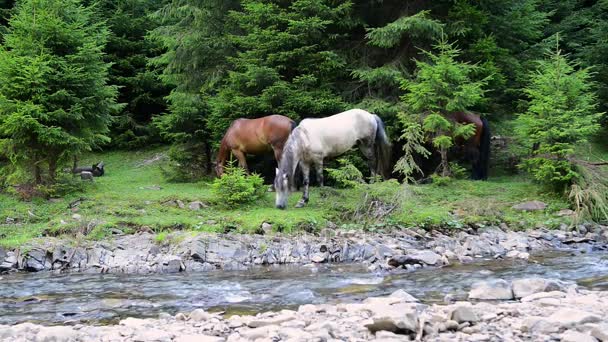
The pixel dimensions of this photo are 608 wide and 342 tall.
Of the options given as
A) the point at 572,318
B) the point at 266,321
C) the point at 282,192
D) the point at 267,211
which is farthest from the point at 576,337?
the point at 282,192

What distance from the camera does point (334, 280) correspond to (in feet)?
27.4

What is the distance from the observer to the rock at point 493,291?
6520 millimetres

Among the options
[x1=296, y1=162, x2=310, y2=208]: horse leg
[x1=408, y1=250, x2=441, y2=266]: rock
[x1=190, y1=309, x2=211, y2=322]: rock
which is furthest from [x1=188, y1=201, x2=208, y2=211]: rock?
[x1=190, y1=309, x2=211, y2=322]: rock

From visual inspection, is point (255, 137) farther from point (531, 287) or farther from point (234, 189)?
point (531, 287)

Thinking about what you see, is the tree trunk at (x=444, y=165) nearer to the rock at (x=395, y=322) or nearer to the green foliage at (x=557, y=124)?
the green foliage at (x=557, y=124)

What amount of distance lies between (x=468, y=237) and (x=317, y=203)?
3.27m

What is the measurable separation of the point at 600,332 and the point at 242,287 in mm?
4849

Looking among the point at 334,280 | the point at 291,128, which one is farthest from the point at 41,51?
the point at 334,280

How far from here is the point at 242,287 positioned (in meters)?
8.09

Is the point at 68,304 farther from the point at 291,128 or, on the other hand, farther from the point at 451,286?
the point at 291,128

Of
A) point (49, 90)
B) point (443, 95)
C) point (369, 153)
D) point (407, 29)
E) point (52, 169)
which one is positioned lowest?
point (52, 169)

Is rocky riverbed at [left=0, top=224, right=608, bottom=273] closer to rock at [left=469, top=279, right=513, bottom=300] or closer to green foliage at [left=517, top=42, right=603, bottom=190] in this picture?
green foliage at [left=517, top=42, right=603, bottom=190]

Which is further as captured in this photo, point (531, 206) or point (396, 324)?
point (531, 206)

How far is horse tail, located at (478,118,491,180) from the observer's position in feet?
46.9
